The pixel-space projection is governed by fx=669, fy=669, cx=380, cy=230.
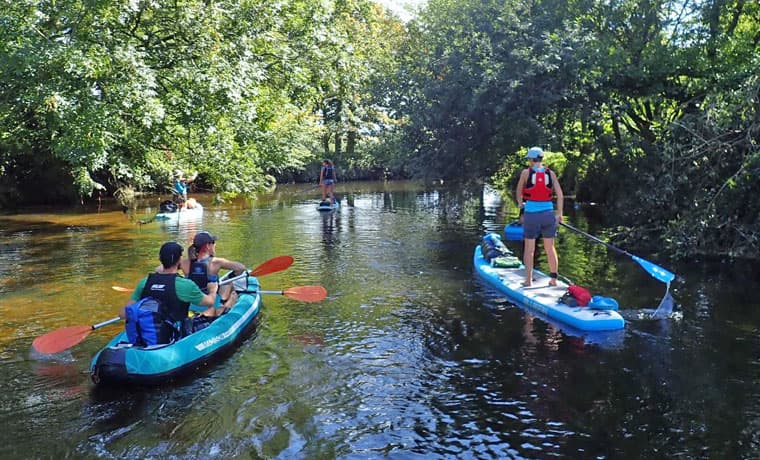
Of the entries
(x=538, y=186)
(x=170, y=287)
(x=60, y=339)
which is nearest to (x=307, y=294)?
(x=170, y=287)

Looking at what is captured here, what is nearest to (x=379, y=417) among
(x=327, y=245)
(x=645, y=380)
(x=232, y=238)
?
(x=645, y=380)

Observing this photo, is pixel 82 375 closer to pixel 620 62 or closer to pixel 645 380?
pixel 645 380

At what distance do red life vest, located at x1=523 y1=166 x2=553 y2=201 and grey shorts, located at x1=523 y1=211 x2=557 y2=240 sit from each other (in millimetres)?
204

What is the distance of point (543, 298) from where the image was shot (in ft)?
26.7

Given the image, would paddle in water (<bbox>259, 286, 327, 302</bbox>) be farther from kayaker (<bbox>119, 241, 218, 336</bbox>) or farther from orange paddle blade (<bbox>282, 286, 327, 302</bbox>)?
kayaker (<bbox>119, 241, 218, 336</bbox>)

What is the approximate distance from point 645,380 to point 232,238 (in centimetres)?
1075

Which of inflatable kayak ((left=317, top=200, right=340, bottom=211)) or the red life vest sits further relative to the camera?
inflatable kayak ((left=317, top=200, right=340, bottom=211))

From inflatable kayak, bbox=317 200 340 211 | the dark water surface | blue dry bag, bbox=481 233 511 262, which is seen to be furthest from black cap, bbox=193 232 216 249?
inflatable kayak, bbox=317 200 340 211

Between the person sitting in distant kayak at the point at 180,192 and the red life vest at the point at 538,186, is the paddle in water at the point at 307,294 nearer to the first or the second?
the red life vest at the point at 538,186

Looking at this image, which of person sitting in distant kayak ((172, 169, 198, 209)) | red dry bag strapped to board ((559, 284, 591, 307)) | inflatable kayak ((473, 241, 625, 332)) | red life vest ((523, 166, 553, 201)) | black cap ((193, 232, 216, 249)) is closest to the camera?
black cap ((193, 232, 216, 249))

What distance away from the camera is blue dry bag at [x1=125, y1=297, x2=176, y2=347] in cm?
579

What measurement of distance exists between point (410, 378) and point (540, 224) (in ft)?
11.2

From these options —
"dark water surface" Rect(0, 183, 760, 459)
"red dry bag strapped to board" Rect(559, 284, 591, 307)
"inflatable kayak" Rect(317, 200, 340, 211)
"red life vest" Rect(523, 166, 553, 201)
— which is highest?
"red life vest" Rect(523, 166, 553, 201)

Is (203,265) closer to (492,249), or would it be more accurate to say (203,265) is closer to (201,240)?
(201,240)
